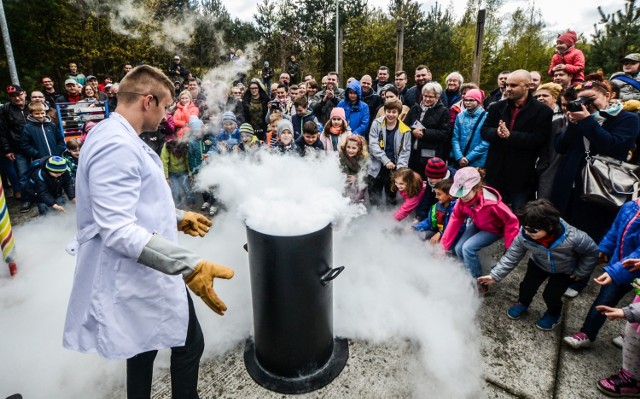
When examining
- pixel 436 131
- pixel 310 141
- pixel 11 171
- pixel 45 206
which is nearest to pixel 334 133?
pixel 310 141

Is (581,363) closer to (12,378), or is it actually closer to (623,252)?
(623,252)

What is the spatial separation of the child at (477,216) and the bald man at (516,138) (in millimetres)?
813

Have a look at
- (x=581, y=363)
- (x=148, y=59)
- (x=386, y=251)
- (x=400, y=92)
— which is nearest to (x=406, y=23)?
(x=148, y=59)

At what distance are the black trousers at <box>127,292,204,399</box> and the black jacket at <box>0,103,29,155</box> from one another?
21.2 ft

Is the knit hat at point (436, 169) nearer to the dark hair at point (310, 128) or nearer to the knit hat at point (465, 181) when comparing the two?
the knit hat at point (465, 181)

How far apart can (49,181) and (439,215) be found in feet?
18.2

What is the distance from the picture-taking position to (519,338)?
3.05 meters

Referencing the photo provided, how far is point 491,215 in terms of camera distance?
3.62 meters

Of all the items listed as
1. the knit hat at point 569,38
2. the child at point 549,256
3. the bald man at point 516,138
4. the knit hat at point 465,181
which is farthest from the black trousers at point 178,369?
the knit hat at point 569,38

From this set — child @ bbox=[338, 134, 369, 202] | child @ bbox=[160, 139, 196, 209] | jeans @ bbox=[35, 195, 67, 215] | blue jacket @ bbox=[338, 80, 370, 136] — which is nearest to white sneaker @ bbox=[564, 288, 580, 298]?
child @ bbox=[338, 134, 369, 202]

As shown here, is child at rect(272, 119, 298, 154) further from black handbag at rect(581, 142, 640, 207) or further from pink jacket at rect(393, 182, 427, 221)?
black handbag at rect(581, 142, 640, 207)

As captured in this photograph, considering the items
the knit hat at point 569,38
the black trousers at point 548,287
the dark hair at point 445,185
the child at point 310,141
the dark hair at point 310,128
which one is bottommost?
the black trousers at point 548,287

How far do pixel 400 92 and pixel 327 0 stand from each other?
68.3 ft

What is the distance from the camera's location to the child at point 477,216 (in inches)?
139
